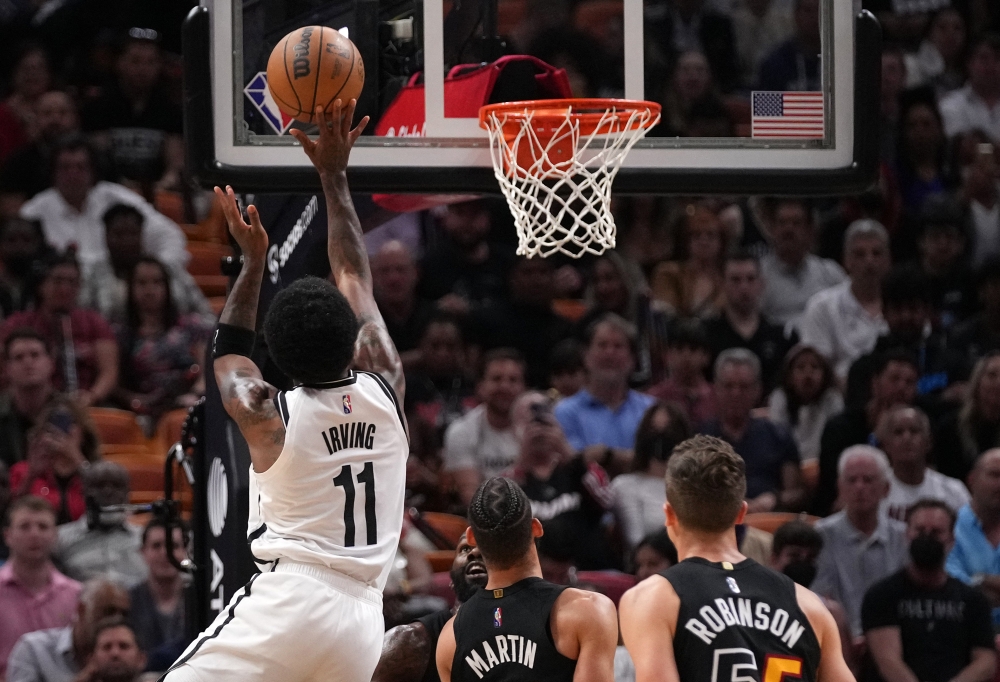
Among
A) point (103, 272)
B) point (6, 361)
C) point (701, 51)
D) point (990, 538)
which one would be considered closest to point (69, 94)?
point (103, 272)

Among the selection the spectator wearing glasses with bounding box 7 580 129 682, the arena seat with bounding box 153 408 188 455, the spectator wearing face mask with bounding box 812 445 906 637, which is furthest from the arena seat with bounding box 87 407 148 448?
the spectator wearing face mask with bounding box 812 445 906 637

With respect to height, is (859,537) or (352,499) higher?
(352,499)

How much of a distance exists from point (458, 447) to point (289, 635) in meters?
4.54

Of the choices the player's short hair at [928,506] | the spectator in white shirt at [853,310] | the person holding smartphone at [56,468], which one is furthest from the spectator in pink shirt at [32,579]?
the spectator in white shirt at [853,310]

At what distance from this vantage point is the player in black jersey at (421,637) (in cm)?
483

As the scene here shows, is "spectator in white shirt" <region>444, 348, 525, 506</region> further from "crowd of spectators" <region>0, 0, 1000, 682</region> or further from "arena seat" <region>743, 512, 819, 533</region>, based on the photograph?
"arena seat" <region>743, 512, 819, 533</region>

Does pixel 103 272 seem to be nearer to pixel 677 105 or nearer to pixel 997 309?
pixel 677 105

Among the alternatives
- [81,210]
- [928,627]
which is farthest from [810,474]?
[81,210]

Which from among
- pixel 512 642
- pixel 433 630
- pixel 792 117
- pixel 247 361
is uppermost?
pixel 792 117

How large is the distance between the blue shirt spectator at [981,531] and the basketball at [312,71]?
4.63 m

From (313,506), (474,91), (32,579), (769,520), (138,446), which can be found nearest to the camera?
(313,506)

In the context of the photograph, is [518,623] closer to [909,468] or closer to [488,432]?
[488,432]

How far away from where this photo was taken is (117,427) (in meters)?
8.95

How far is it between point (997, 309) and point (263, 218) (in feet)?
19.1
